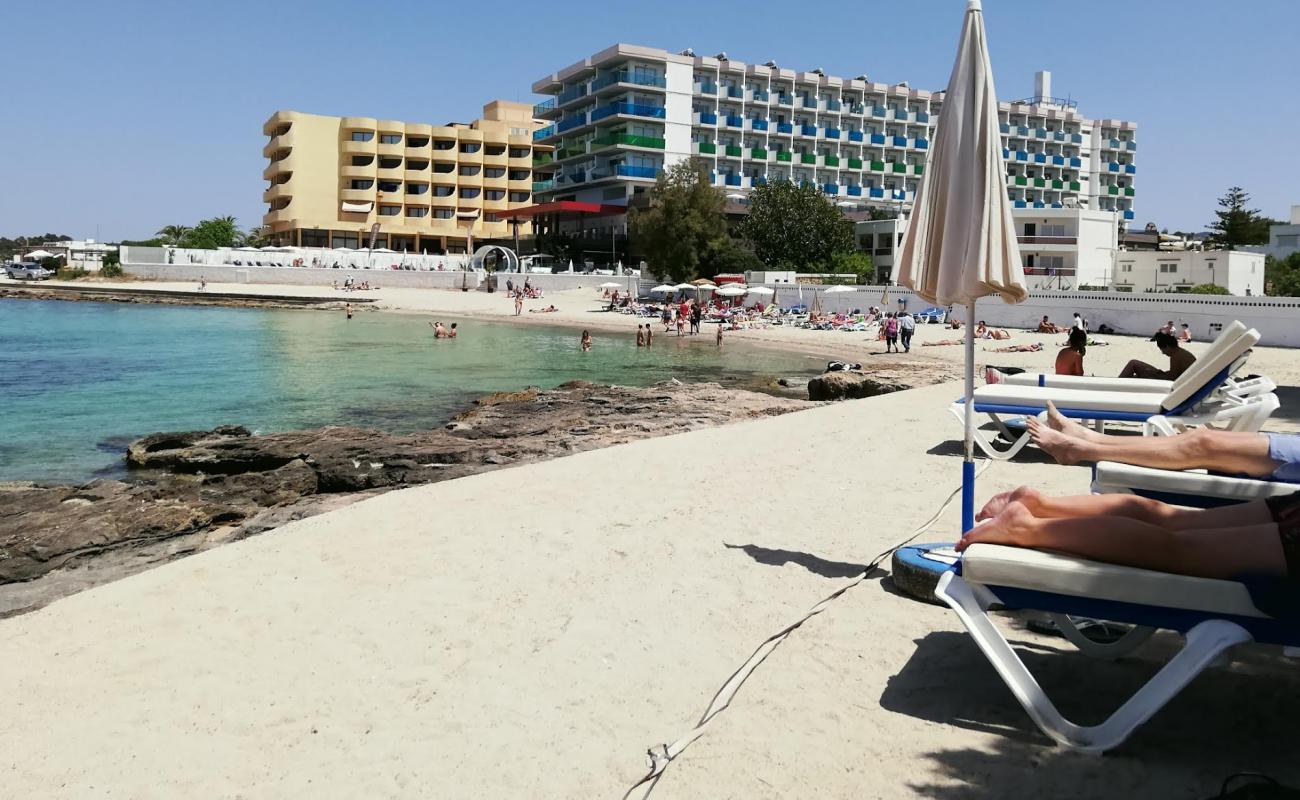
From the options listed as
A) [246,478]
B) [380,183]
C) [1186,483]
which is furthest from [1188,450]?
[380,183]

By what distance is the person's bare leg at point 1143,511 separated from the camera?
3.36 metres

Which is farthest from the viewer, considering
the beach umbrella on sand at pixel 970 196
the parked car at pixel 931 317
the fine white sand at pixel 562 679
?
the parked car at pixel 931 317

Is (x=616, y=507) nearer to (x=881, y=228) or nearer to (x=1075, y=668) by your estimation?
(x=1075, y=668)

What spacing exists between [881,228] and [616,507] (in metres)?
69.6

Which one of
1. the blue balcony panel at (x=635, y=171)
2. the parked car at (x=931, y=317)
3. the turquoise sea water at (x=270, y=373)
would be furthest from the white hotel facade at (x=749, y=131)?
the parked car at (x=931, y=317)

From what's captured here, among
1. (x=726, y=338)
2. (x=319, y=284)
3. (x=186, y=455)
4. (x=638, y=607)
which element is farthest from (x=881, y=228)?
(x=638, y=607)

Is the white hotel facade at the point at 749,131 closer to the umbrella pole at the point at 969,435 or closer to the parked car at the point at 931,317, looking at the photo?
the parked car at the point at 931,317

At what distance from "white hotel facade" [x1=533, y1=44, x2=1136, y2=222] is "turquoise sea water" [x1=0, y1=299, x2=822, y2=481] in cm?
3732

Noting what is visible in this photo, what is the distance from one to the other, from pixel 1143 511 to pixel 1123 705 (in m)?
0.73

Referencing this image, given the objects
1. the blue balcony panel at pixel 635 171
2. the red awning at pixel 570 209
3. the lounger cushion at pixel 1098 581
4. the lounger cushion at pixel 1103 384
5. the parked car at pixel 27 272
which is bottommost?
the lounger cushion at pixel 1098 581

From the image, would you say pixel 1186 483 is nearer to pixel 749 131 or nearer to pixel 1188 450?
pixel 1188 450

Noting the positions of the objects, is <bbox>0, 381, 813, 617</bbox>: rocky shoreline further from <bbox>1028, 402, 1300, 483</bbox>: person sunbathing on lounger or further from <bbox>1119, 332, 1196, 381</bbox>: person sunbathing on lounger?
<bbox>1028, 402, 1300, 483</bbox>: person sunbathing on lounger

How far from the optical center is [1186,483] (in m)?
4.66

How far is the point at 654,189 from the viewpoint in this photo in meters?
65.2
